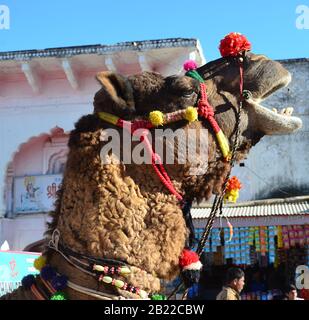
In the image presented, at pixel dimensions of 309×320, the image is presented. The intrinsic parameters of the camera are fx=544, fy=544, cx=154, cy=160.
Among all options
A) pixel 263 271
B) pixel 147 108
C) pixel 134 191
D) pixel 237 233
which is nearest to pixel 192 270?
pixel 134 191

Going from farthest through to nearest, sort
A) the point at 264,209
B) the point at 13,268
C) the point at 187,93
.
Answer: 1. the point at 264,209
2. the point at 13,268
3. the point at 187,93

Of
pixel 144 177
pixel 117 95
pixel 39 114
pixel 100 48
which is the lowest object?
pixel 144 177

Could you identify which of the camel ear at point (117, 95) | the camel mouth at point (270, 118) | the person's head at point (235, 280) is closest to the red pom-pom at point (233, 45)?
the camel mouth at point (270, 118)

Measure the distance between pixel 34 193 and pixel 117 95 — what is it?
369 inches

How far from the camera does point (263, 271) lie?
1108 centimetres

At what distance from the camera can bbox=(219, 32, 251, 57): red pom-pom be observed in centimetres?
281

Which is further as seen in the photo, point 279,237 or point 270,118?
point 279,237

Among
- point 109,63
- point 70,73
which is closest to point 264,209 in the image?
point 109,63

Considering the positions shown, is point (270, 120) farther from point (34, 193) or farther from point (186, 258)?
point (34, 193)

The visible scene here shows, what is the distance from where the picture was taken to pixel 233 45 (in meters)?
2.82

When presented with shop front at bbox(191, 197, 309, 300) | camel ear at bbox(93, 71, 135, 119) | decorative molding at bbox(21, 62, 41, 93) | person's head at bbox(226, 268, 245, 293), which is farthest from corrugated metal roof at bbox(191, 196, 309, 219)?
camel ear at bbox(93, 71, 135, 119)

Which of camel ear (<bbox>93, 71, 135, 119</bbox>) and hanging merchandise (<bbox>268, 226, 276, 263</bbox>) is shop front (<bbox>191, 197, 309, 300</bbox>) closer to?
hanging merchandise (<bbox>268, 226, 276, 263</bbox>)

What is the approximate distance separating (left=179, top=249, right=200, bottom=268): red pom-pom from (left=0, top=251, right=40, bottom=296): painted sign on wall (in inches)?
152
